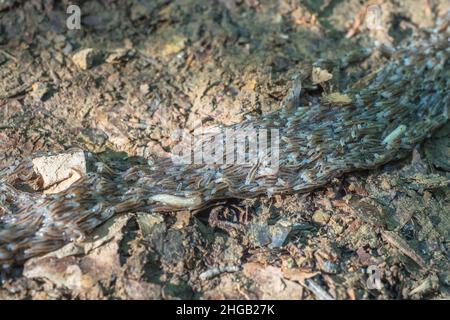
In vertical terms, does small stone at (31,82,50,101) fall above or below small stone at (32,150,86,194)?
above

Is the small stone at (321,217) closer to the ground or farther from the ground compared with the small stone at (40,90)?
closer to the ground

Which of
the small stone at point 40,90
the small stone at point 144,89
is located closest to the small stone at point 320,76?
the small stone at point 144,89

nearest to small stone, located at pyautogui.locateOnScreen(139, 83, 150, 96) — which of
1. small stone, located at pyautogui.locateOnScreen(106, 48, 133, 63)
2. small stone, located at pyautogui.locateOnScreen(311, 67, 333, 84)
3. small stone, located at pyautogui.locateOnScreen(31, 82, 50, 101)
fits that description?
small stone, located at pyautogui.locateOnScreen(106, 48, 133, 63)

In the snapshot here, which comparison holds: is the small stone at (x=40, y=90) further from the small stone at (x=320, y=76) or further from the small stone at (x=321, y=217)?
the small stone at (x=321, y=217)

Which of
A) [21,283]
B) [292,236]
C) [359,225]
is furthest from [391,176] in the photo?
[21,283]

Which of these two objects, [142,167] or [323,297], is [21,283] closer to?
[142,167]

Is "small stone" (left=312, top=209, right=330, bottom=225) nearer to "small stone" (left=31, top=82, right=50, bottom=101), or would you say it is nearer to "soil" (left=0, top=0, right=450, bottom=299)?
"soil" (left=0, top=0, right=450, bottom=299)
